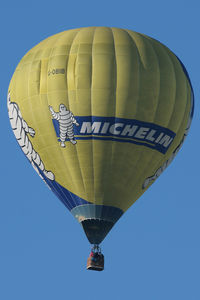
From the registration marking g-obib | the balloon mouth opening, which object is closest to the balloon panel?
the registration marking g-obib

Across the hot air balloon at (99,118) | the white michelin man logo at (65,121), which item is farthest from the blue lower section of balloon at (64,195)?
the white michelin man logo at (65,121)

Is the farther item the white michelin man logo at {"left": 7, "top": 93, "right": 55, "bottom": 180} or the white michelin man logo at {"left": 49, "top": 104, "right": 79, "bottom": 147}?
the white michelin man logo at {"left": 7, "top": 93, "right": 55, "bottom": 180}

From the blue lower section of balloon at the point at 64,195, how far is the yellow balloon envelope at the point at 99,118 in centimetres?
5

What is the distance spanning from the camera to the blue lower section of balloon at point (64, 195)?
164 ft

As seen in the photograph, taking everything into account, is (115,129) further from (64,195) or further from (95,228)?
(95,228)

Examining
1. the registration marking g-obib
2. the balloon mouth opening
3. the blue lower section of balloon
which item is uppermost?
the registration marking g-obib

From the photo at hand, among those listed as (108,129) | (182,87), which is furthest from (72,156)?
(182,87)

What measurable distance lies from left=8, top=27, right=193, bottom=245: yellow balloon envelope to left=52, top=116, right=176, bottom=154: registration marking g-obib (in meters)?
0.03

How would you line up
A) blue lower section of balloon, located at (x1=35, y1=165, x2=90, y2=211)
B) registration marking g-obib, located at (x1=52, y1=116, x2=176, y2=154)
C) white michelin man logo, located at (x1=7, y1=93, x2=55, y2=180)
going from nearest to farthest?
registration marking g-obib, located at (x1=52, y1=116, x2=176, y2=154) → blue lower section of balloon, located at (x1=35, y1=165, x2=90, y2=211) → white michelin man logo, located at (x1=7, y1=93, x2=55, y2=180)

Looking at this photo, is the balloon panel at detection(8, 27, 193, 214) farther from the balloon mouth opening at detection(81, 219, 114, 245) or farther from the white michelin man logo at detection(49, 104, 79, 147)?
the balloon mouth opening at detection(81, 219, 114, 245)

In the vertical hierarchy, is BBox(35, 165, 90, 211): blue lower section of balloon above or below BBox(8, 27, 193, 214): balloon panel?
below

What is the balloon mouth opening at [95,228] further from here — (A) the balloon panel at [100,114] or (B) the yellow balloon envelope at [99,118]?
(A) the balloon panel at [100,114]

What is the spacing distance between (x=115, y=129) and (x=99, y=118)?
67 centimetres

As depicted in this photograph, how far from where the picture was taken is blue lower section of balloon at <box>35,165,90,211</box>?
49.9m
